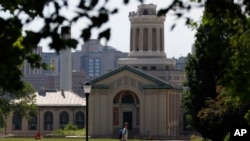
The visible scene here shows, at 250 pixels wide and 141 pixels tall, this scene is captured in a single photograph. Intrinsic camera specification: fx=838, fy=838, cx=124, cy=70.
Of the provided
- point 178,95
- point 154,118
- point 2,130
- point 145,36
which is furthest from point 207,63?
point 145,36

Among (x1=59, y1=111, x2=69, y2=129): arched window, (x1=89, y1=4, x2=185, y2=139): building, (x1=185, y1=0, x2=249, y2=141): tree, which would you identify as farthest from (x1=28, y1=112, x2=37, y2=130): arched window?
(x1=185, y1=0, x2=249, y2=141): tree

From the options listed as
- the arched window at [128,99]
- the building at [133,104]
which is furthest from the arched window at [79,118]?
the arched window at [128,99]

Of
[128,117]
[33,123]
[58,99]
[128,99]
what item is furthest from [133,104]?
[58,99]

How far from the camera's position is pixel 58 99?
104 m

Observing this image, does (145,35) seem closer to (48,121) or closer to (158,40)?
(158,40)

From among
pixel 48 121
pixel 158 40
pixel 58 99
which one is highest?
pixel 158 40

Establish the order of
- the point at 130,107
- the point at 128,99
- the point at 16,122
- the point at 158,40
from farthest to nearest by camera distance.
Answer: the point at 158,40 < the point at 16,122 < the point at 128,99 < the point at 130,107

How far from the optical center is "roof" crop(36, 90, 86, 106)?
333 feet

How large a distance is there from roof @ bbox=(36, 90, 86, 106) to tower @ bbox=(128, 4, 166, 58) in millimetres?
12141

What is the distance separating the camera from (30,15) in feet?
31.5

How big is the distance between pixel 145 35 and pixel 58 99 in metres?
16.7

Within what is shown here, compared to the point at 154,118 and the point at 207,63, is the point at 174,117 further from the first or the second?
the point at 207,63

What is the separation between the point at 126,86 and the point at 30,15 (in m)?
76.0

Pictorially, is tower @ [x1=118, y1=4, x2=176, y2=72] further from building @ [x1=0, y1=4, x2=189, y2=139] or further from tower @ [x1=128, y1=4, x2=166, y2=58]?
building @ [x1=0, y1=4, x2=189, y2=139]
